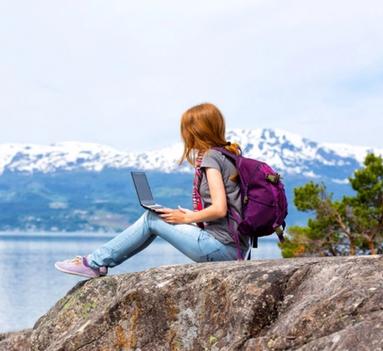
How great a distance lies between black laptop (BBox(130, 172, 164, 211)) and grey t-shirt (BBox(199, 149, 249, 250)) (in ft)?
1.94

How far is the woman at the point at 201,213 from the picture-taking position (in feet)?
29.9

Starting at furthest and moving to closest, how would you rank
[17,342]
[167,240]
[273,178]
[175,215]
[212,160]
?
[17,342] → [167,240] → [175,215] → [212,160] → [273,178]

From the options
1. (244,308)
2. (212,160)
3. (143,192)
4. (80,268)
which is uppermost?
(212,160)

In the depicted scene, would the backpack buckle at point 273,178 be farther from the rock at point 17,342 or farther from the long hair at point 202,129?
the rock at point 17,342

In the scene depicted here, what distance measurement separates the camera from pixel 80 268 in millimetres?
10031

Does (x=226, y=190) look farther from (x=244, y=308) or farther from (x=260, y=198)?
(x=244, y=308)

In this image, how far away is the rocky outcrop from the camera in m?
6.80

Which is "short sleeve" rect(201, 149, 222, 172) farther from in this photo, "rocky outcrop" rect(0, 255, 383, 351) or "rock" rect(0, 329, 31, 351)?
"rock" rect(0, 329, 31, 351)

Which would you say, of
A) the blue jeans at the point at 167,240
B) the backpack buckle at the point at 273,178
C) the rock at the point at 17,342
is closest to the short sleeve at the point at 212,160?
the backpack buckle at the point at 273,178

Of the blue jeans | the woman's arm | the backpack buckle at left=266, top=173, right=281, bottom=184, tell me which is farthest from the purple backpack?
the blue jeans

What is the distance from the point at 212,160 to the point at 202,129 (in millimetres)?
376

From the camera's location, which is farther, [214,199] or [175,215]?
[175,215]

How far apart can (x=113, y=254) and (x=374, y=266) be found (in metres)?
3.55

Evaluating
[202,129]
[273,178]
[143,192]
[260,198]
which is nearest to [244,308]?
[260,198]
